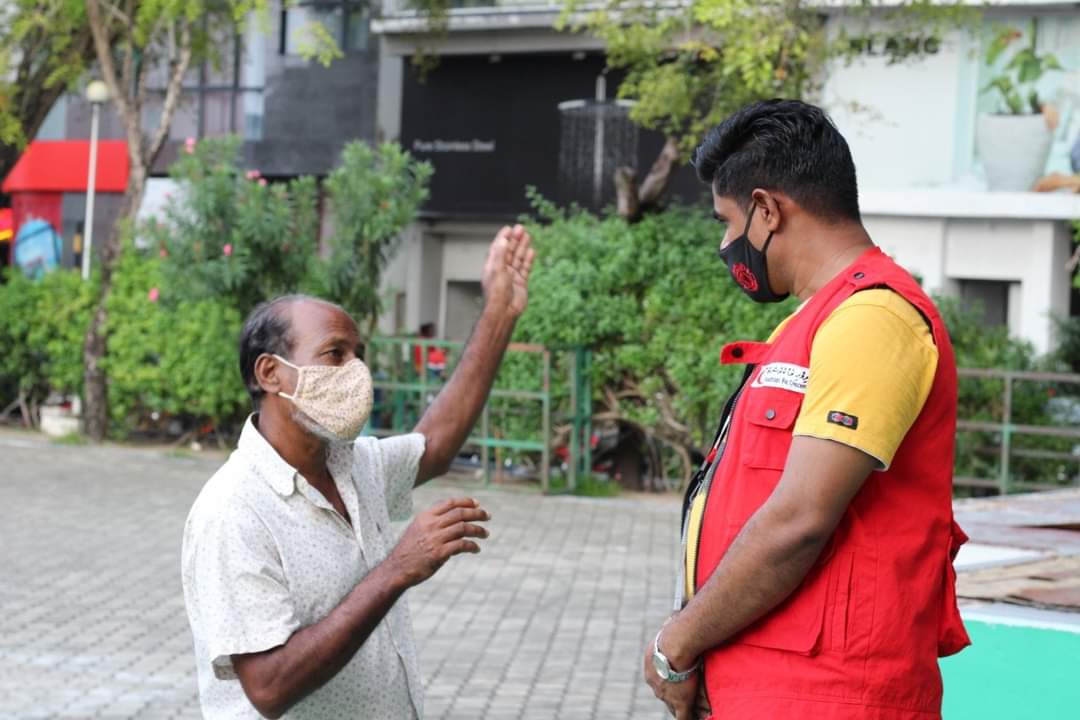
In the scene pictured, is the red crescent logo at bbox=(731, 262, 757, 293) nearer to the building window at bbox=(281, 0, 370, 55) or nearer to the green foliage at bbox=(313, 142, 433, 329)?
the green foliage at bbox=(313, 142, 433, 329)

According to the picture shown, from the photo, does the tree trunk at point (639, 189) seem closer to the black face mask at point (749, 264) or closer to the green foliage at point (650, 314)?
the green foliage at point (650, 314)

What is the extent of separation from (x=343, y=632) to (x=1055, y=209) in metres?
19.1

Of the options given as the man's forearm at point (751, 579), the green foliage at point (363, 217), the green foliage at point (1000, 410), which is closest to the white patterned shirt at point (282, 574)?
the man's forearm at point (751, 579)

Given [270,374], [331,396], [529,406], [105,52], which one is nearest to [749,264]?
[331,396]

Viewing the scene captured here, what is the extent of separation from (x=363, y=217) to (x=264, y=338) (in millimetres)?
13194

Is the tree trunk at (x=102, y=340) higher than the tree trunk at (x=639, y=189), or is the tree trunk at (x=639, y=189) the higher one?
the tree trunk at (x=639, y=189)

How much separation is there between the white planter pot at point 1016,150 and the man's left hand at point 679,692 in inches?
765

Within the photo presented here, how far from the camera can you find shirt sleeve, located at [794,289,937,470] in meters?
2.75

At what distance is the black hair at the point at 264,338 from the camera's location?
340 centimetres

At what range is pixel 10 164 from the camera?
2050 cm

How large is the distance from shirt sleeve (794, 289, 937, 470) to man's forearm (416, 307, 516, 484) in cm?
133

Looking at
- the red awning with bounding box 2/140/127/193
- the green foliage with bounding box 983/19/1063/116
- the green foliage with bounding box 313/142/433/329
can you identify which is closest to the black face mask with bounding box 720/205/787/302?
the green foliage with bounding box 313/142/433/329

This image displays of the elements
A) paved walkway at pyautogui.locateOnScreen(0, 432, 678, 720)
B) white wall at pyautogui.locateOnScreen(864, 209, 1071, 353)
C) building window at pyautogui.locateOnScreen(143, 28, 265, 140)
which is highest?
building window at pyautogui.locateOnScreen(143, 28, 265, 140)

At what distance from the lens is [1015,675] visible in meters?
4.56
